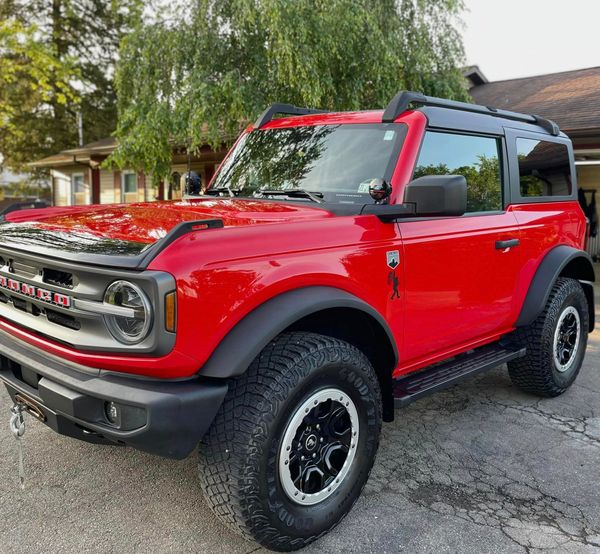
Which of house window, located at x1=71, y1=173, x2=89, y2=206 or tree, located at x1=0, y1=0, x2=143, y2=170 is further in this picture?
tree, located at x1=0, y1=0, x2=143, y2=170

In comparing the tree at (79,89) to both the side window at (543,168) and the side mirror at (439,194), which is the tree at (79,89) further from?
the side mirror at (439,194)

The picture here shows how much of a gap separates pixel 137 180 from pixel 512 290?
18.8 m

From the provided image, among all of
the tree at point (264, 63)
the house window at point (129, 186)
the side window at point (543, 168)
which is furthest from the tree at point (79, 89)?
the side window at point (543, 168)

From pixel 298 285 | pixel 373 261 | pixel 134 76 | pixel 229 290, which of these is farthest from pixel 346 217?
pixel 134 76

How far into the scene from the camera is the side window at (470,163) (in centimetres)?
328

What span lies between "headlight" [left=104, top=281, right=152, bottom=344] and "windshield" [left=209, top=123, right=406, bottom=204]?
139 centimetres

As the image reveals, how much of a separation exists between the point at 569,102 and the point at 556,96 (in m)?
1.00

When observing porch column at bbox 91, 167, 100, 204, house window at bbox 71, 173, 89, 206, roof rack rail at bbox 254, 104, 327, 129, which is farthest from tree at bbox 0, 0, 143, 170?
roof rack rail at bbox 254, 104, 327, 129

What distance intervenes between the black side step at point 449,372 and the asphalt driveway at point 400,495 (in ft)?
1.57

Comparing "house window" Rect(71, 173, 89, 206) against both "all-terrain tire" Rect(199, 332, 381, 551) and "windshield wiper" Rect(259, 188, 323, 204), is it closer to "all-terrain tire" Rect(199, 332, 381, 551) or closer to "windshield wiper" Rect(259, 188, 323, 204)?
"windshield wiper" Rect(259, 188, 323, 204)

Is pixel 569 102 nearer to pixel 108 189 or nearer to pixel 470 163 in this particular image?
pixel 470 163

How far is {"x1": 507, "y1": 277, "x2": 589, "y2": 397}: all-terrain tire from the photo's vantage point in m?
4.09

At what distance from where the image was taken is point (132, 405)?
202 cm

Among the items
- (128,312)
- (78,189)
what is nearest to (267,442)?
(128,312)
